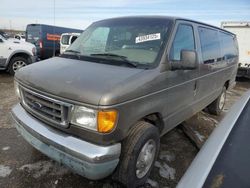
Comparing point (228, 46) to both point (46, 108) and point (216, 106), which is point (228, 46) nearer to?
point (216, 106)

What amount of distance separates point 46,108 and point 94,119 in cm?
67

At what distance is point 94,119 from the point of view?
7.29 feet

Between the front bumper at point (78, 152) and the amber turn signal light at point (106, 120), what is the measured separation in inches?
6.9

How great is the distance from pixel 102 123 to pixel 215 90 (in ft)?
11.5

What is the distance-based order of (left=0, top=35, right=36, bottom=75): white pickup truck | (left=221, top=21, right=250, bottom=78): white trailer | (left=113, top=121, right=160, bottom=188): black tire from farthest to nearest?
(left=221, top=21, right=250, bottom=78): white trailer
(left=0, top=35, right=36, bottom=75): white pickup truck
(left=113, top=121, right=160, bottom=188): black tire

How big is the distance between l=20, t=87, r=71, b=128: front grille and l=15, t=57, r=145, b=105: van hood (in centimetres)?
9

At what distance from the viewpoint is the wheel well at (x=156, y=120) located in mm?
2927

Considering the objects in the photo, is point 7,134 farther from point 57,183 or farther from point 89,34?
point 89,34

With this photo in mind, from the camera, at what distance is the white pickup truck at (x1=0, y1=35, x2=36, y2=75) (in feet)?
28.3

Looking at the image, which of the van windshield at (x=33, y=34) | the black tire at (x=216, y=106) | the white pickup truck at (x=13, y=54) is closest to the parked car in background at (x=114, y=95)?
the black tire at (x=216, y=106)

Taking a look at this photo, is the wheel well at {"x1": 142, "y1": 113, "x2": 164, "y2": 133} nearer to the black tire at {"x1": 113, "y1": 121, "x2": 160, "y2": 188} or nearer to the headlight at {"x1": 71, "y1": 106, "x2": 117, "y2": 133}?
the black tire at {"x1": 113, "y1": 121, "x2": 160, "y2": 188}

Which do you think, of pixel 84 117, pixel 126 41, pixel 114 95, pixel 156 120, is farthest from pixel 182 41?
pixel 84 117

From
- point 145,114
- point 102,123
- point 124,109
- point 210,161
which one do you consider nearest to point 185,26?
point 145,114

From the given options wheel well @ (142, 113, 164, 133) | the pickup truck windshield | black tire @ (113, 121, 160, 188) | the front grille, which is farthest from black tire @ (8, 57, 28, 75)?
black tire @ (113, 121, 160, 188)
